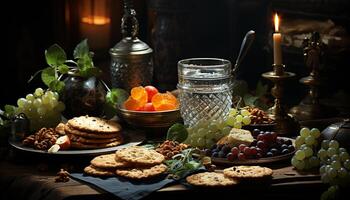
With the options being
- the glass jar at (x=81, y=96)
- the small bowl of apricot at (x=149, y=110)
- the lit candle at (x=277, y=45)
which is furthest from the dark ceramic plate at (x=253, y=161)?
the glass jar at (x=81, y=96)

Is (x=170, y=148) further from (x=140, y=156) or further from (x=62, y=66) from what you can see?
(x=62, y=66)

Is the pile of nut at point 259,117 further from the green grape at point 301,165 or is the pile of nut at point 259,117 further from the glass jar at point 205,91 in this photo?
the green grape at point 301,165

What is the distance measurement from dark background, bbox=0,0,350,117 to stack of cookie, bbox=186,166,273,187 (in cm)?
144

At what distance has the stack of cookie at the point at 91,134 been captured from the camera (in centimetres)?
246

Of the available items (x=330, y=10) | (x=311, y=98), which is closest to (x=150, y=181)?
(x=311, y=98)

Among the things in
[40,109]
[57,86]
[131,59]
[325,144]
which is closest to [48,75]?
[57,86]

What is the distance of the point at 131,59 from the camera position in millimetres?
2902

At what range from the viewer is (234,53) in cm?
442

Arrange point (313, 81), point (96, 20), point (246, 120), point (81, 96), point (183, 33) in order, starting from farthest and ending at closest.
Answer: point (96, 20), point (183, 33), point (313, 81), point (81, 96), point (246, 120)

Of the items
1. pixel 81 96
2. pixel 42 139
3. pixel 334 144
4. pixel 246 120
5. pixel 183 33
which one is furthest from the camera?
pixel 183 33

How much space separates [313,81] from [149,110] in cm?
64

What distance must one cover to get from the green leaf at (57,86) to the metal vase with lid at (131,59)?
28cm

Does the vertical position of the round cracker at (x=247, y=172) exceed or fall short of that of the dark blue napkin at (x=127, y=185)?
it exceeds it

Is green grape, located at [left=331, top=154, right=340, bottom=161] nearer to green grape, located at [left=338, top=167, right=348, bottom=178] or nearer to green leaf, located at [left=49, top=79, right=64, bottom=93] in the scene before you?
green grape, located at [left=338, top=167, right=348, bottom=178]
